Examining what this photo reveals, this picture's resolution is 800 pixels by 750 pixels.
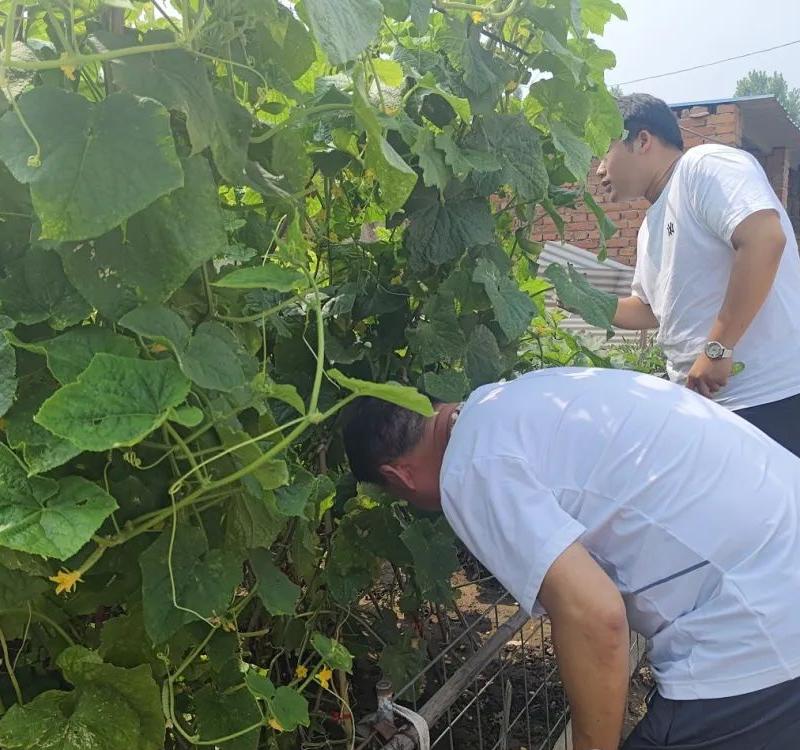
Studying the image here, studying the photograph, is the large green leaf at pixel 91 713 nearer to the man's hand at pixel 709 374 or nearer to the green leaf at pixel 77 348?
the green leaf at pixel 77 348

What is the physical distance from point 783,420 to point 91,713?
6.04 feet

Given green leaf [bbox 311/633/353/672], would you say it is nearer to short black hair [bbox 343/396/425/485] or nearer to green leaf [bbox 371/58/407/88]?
short black hair [bbox 343/396/425/485]

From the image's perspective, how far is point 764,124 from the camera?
28.2 ft

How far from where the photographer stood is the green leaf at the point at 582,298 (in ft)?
5.76

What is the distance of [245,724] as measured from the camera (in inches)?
46.6

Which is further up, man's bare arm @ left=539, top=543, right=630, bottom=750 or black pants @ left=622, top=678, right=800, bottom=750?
man's bare arm @ left=539, top=543, right=630, bottom=750

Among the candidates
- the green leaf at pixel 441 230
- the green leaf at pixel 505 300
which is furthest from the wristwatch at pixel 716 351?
the green leaf at pixel 441 230

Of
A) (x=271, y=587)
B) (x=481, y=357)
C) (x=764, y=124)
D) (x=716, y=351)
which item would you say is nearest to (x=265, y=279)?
(x=271, y=587)

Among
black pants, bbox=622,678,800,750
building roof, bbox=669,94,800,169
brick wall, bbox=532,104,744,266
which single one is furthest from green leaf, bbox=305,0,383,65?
building roof, bbox=669,94,800,169

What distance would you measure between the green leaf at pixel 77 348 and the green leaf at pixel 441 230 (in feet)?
2.40

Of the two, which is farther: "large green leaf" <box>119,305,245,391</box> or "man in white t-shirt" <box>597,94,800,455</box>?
"man in white t-shirt" <box>597,94,800,455</box>

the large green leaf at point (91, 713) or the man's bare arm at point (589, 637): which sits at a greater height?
the large green leaf at point (91, 713)

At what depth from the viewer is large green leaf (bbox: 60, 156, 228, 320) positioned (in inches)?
33.4

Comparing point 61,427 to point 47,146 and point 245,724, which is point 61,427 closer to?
point 47,146
